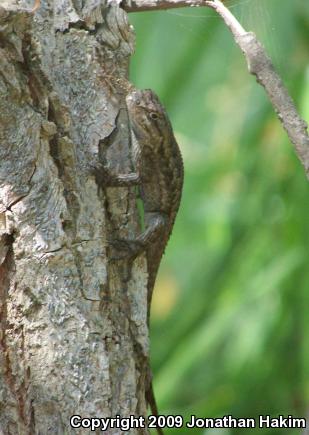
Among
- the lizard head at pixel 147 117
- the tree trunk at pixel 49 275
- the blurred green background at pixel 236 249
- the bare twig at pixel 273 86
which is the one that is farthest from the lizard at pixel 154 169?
the blurred green background at pixel 236 249

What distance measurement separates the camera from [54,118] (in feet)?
10.2

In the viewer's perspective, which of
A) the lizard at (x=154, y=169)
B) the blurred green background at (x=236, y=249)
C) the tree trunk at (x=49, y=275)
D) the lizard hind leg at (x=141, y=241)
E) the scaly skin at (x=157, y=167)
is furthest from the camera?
the blurred green background at (x=236, y=249)

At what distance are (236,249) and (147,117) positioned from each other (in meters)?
2.57

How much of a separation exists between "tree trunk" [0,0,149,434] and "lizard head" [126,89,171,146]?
25.4 inches

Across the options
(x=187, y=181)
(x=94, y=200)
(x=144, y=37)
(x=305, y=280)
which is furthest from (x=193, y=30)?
(x=94, y=200)

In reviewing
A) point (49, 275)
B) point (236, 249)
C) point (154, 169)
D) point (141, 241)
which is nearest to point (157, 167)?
point (154, 169)

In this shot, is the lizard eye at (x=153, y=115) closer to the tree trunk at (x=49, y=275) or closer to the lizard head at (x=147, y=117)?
the lizard head at (x=147, y=117)

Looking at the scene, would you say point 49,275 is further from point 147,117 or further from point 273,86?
point 147,117

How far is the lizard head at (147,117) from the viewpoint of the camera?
3792mm

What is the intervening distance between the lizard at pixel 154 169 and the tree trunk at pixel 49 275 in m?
0.53

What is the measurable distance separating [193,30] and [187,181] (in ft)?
4.40

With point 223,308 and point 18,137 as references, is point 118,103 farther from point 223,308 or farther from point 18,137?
point 223,308

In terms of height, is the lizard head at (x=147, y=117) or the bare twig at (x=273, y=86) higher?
the lizard head at (x=147, y=117)

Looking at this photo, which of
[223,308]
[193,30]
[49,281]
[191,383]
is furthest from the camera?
[191,383]
